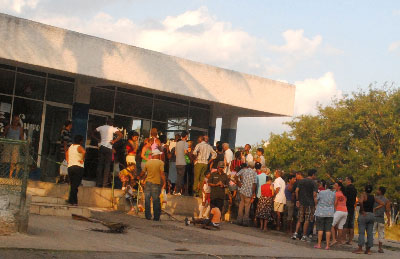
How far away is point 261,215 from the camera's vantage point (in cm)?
1895

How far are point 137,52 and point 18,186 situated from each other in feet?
34.9

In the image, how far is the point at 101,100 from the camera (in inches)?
910

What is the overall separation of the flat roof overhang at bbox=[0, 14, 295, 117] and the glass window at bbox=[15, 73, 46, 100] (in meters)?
0.96

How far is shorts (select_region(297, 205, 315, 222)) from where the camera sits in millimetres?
17562

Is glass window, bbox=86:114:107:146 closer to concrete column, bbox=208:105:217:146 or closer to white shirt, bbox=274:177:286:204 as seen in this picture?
concrete column, bbox=208:105:217:146

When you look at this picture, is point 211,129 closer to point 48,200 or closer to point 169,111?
point 169,111

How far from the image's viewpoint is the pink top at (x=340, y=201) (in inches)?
671

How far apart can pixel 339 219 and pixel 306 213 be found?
2.80 ft

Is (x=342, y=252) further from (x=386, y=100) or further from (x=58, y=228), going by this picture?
(x=386, y=100)

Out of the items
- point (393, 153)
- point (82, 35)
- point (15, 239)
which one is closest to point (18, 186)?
point (15, 239)

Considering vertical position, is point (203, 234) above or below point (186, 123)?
below

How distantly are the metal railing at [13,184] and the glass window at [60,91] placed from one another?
10671mm

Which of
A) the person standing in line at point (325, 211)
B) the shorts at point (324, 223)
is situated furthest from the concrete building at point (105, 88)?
the shorts at point (324, 223)

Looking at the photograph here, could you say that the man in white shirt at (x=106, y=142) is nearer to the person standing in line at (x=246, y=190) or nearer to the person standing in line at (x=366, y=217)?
the person standing in line at (x=246, y=190)
